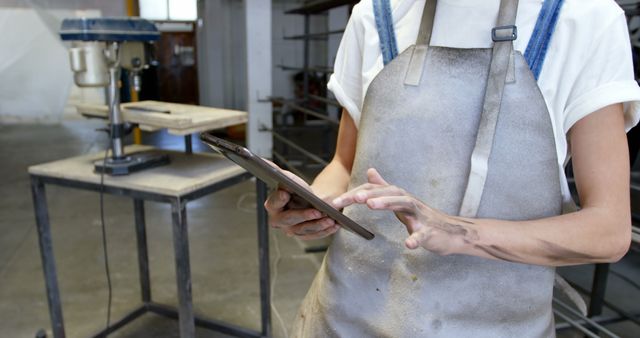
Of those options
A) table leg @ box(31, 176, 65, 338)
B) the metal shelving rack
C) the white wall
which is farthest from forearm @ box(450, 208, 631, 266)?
the white wall

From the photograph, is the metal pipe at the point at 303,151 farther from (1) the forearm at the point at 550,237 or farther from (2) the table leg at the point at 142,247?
(1) the forearm at the point at 550,237

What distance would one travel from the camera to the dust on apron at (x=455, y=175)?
2.27 feet

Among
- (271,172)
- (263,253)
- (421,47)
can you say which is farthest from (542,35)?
(263,253)

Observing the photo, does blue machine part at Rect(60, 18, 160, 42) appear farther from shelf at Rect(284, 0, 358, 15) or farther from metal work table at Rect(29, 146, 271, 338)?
shelf at Rect(284, 0, 358, 15)

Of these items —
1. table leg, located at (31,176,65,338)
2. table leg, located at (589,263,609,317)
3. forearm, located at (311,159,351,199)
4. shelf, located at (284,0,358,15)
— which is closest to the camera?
forearm, located at (311,159,351,199)

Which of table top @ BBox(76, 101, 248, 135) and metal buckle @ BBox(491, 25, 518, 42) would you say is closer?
metal buckle @ BBox(491, 25, 518, 42)

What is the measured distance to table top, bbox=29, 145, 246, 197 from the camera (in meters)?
1.62

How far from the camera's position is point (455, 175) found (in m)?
0.72

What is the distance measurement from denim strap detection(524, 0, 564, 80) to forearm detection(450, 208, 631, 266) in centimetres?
20

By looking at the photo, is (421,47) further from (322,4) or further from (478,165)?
(322,4)

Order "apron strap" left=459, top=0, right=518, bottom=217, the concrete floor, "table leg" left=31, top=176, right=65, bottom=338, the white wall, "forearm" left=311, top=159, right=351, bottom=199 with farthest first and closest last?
1. the white wall
2. the concrete floor
3. "table leg" left=31, top=176, right=65, bottom=338
4. "forearm" left=311, top=159, right=351, bottom=199
5. "apron strap" left=459, top=0, right=518, bottom=217

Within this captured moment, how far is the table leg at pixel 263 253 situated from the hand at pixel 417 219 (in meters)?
1.33

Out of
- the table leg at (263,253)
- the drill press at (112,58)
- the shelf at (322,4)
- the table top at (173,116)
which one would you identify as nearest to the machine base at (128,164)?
the drill press at (112,58)

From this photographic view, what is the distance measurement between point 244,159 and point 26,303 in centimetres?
245
